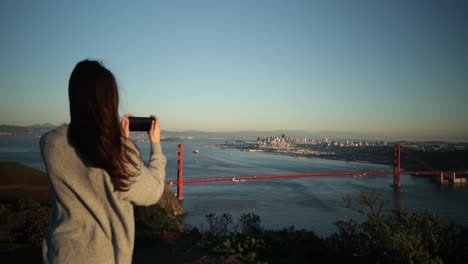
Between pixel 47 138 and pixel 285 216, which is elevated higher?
pixel 47 138

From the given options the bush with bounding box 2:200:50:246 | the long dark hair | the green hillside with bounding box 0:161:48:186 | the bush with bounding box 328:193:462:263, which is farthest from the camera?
the green hillside with bounding box 0:161:48:186

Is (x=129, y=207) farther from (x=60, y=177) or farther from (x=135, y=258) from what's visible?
(x=135, y=258)

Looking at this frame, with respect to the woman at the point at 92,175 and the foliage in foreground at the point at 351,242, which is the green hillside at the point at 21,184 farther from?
the woman at the point at 92,175

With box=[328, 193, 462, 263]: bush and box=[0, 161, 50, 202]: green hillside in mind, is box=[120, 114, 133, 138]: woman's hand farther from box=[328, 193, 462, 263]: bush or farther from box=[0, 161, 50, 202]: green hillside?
box=[0, 161, 50, 202]: green hillside

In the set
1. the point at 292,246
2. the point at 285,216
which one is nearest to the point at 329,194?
Result: the point at 285,216

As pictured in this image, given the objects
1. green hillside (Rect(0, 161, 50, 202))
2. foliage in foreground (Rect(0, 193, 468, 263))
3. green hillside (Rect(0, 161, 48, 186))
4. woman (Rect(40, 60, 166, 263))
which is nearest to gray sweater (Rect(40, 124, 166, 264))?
woman (Rect(40, 60, 166, 263))
